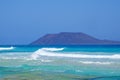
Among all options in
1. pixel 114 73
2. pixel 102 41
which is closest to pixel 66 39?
pixel 102 41

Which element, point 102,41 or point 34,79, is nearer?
point 34,79

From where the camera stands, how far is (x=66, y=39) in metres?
146

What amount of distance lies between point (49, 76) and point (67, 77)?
2.78 ft

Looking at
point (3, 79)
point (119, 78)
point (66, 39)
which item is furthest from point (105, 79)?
point (66, 39)

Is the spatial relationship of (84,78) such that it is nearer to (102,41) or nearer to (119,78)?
(119,78)

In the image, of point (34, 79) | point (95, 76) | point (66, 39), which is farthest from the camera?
point (66, 39)

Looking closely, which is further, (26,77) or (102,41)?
(102,41)

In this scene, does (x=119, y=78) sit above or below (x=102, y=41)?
below

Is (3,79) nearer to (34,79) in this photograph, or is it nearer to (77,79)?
(34,79)

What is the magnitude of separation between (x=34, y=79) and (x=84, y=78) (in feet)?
6.81

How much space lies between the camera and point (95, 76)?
50.8 ft

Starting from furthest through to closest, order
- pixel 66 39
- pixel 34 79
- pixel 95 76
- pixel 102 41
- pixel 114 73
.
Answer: pixel 66 39 < pixel 102 41 < pixel 114 73 < pixel 95 76 < pixel 34 79

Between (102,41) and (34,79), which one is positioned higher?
(102,41)

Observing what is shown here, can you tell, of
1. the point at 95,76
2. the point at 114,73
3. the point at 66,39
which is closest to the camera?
the point at 95,76
